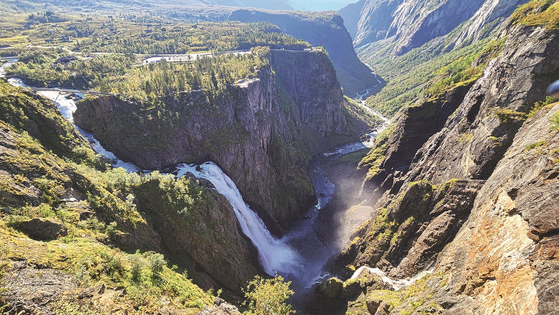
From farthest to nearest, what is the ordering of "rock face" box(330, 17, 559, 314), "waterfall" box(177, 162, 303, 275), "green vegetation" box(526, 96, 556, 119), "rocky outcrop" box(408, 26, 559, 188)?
"waterfall" box(177, 162, 303, 275), "rocky outcrop" box(408, 26, 559, 188), "green vegetation" box(526, 96, 556, 119), "rock face" box(330, 17, 559, 314)

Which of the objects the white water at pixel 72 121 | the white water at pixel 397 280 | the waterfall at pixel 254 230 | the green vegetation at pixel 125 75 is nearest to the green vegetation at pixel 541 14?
the white water at pixel 397 280

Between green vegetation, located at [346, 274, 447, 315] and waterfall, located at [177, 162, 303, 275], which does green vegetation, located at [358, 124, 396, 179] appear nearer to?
waterfall, located at [177, 162, 303, 275]

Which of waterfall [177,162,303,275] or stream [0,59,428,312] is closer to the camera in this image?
stream [0,59,428,312]

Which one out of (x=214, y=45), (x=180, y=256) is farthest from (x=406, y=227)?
(x=214, y=45)

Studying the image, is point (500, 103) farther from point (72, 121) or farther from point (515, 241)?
point (72, 121)

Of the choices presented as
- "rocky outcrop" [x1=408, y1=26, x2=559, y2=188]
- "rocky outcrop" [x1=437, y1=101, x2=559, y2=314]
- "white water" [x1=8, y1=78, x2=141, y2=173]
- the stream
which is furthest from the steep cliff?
"rocky outcrop" [x1=408, y1=26, x2=559, y2=188]

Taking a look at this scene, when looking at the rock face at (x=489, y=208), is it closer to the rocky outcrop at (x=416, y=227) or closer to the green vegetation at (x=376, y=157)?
the rocky outcrop at (x=416, y=227)
